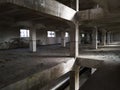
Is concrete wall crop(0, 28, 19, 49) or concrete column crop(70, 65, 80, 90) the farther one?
concrete wall crop(0, 28, 19, 49)

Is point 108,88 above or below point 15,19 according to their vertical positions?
below

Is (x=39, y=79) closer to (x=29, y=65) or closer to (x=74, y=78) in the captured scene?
(x=29, y=65)

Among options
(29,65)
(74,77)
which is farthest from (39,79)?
(74,77)

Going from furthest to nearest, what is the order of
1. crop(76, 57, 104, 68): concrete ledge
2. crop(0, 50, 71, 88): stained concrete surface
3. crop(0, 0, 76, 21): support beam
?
crop(76, 57, 104, 68): concrete ledge
crop(0, 0, 76, 21): support beam
crop(0, 50, 71, 88): stained concrete surface

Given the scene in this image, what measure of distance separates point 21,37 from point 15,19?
21.2 ft

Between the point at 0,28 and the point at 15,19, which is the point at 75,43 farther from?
the point at 0,28

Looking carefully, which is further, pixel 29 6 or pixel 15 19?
pixel 15 19

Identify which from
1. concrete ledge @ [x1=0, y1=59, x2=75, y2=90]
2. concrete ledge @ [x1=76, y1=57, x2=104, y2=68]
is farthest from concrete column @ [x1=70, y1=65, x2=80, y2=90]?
concrete ledge @ [x1=0, y1=59, x2=75, y2=90]

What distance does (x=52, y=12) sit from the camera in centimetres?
781

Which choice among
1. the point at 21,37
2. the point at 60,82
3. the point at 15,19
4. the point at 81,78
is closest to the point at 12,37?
the point at 21,37

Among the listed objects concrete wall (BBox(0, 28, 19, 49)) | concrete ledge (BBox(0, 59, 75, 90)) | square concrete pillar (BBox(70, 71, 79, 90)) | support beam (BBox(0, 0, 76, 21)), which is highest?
support beam (BBox(0, 0, 76, 21))

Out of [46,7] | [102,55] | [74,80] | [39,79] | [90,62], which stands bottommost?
[74,80]

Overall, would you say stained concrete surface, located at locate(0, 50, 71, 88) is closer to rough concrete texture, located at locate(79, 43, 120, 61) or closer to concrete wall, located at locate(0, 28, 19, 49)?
rough concrete texture, located at locate(79, 43, 120, 61)

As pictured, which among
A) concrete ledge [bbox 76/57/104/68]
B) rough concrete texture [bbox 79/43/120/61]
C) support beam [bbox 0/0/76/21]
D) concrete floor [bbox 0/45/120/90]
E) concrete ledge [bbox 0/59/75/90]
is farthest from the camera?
rough concrete texture [bbox 79/43/120/61]
